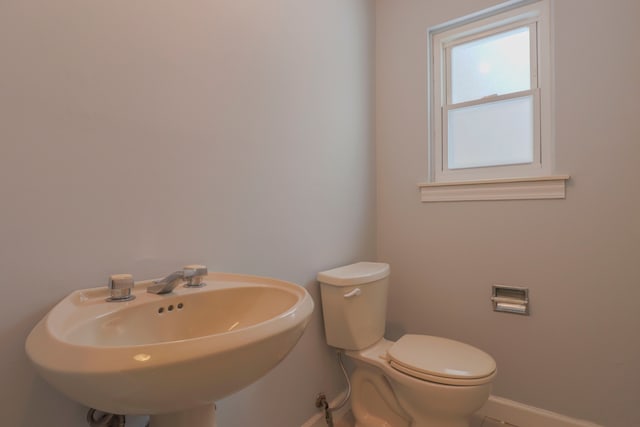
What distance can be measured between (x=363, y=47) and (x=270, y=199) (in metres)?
1.18

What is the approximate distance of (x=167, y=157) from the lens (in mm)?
873

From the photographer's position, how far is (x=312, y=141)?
4.57 feet

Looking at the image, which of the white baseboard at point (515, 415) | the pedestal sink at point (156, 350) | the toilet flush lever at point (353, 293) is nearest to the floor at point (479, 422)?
the white baseboard at point (515, 415)

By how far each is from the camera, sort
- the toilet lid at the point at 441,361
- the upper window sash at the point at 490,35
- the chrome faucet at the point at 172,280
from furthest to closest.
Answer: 1. the upper window sash at the point at 490,35
2. the toilet lid at the point at 441,361
3. the chrome faucet at the point at 172,280

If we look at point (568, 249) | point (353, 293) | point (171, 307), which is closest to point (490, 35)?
point (568, 249)

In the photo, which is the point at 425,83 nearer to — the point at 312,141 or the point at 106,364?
the point at 312,141

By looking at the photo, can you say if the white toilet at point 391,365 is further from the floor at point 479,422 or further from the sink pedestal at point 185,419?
the sink pedestal at point 185,419

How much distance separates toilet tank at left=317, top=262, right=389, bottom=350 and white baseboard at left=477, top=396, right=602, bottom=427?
69 cm

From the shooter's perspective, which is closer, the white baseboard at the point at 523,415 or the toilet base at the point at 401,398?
the toilet base at the point at 401,398

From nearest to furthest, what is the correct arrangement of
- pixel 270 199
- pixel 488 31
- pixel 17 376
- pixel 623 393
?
pixel 17 376 < pixel 270 199 < pixel 623 393 < pixel 488 31

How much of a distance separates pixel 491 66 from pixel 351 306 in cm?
148

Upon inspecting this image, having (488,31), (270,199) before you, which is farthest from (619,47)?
(270,199)

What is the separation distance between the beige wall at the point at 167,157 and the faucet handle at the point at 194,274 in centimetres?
9

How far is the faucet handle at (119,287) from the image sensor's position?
0.70m
